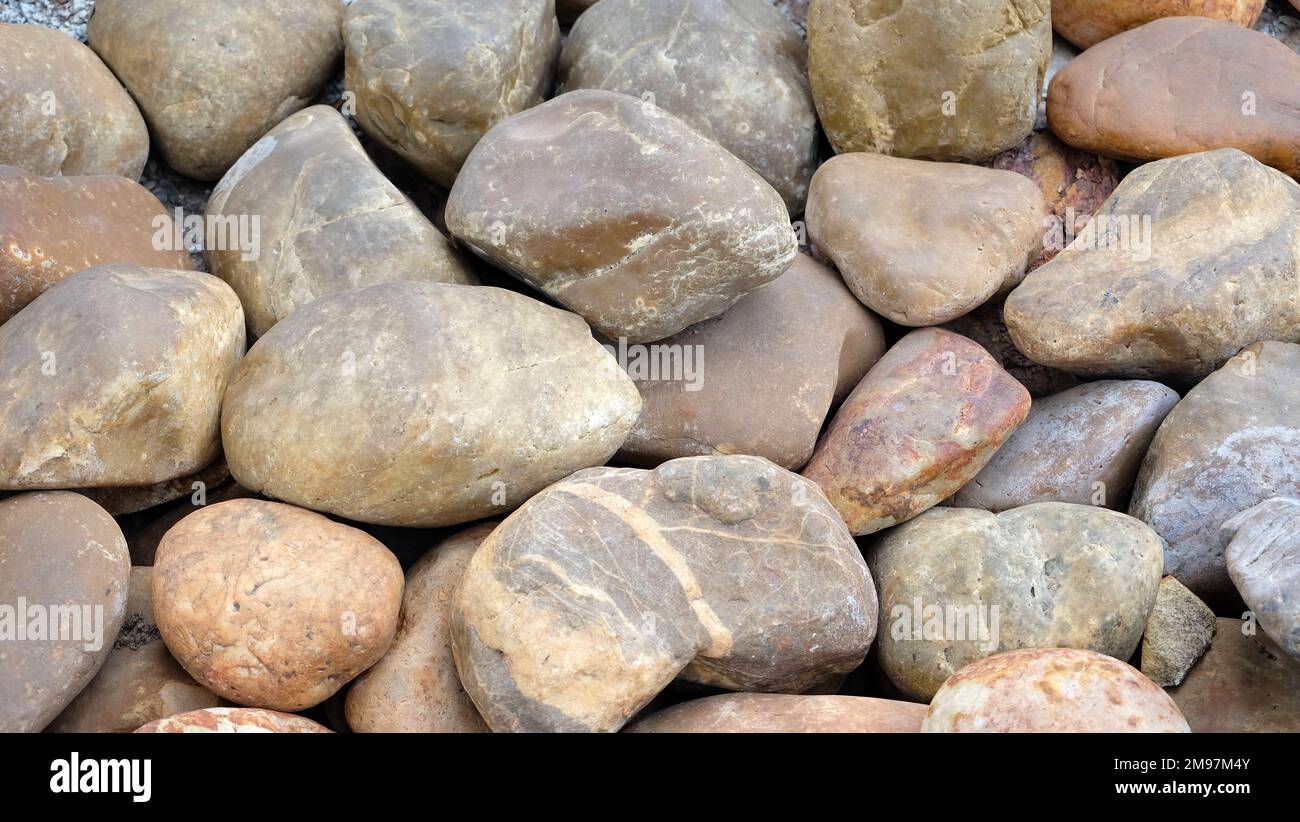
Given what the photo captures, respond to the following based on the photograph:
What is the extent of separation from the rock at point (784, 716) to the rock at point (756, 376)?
33.4 inches

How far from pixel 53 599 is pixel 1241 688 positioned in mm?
3090

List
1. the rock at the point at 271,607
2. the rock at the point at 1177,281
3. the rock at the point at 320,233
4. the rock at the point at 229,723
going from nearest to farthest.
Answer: the rock at the point at 229,723
the rock at the point at 271,607
the rock at the point at 1177,281
the rock at the point at 320,233

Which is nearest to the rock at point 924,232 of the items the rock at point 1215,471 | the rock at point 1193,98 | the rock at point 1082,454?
the rock at point 1193,98

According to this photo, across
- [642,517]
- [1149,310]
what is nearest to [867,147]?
[1149,310]

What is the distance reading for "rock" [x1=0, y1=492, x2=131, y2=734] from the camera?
2.91 metres

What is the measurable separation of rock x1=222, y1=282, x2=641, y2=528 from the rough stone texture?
2.30m

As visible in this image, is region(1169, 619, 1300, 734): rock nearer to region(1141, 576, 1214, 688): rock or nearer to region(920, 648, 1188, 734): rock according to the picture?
region(1141, 576, 1214, 688): rock

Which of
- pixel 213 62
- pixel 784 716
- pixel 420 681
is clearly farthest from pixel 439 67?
pixel 784 716

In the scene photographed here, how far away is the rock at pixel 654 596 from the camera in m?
2.90

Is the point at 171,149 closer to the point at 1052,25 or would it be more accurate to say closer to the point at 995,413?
the point at 995,413

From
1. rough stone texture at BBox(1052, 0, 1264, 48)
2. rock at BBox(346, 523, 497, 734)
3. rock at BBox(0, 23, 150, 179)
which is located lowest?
rock at BBox(346, 523, 497, 734)

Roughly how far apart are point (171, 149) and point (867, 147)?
8.15 feet

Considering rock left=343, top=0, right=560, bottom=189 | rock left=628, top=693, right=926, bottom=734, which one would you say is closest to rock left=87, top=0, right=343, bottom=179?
rock left=343, top=0, right=560, bottom=189

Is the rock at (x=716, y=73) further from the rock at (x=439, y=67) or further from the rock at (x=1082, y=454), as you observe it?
the rock at (x=1082, y=454)
